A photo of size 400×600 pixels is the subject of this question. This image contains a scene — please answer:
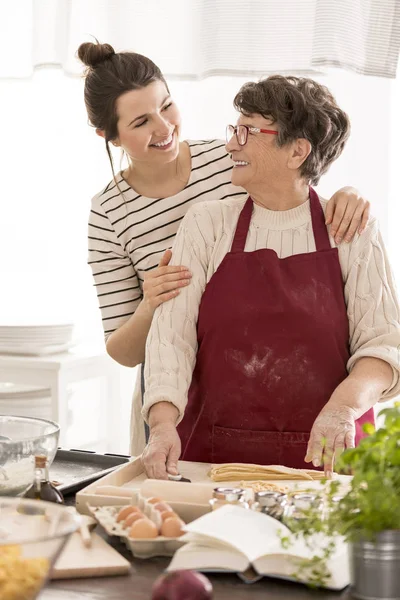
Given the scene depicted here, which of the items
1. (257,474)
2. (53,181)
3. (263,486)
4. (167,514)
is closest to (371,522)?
(167,514)

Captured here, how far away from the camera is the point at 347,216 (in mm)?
2098

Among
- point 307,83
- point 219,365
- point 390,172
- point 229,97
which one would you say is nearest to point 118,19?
point 229,97

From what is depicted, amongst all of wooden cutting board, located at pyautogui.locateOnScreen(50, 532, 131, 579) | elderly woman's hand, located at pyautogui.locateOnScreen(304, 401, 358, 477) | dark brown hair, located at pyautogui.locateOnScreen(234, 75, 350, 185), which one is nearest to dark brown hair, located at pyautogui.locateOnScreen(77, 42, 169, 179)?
dark brown hair, located at pyautogui.locateOnScreen(234, 75, 350, 185)

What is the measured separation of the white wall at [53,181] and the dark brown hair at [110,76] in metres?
1.12

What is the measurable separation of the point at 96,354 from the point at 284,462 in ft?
5.77

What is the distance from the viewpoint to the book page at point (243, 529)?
1.24 metres

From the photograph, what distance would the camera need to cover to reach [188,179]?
2.50 m

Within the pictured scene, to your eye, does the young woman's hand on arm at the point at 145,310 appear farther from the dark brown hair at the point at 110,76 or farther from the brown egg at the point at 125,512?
the brown egg at the point at 125,512

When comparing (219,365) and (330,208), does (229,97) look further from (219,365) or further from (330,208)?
(219,365)

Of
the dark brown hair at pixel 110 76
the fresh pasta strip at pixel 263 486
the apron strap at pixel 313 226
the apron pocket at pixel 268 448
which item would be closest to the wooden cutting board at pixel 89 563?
the fresh pasta strip at pixel 263 486

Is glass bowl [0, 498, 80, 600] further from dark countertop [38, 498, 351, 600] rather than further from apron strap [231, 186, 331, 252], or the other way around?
apron strap [231, 186, 331, 252]

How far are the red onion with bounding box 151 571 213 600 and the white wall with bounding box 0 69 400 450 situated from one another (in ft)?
8.72

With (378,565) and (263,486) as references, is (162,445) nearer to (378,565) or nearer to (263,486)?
(263,486)

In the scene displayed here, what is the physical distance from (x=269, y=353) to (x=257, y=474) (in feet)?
1.27
